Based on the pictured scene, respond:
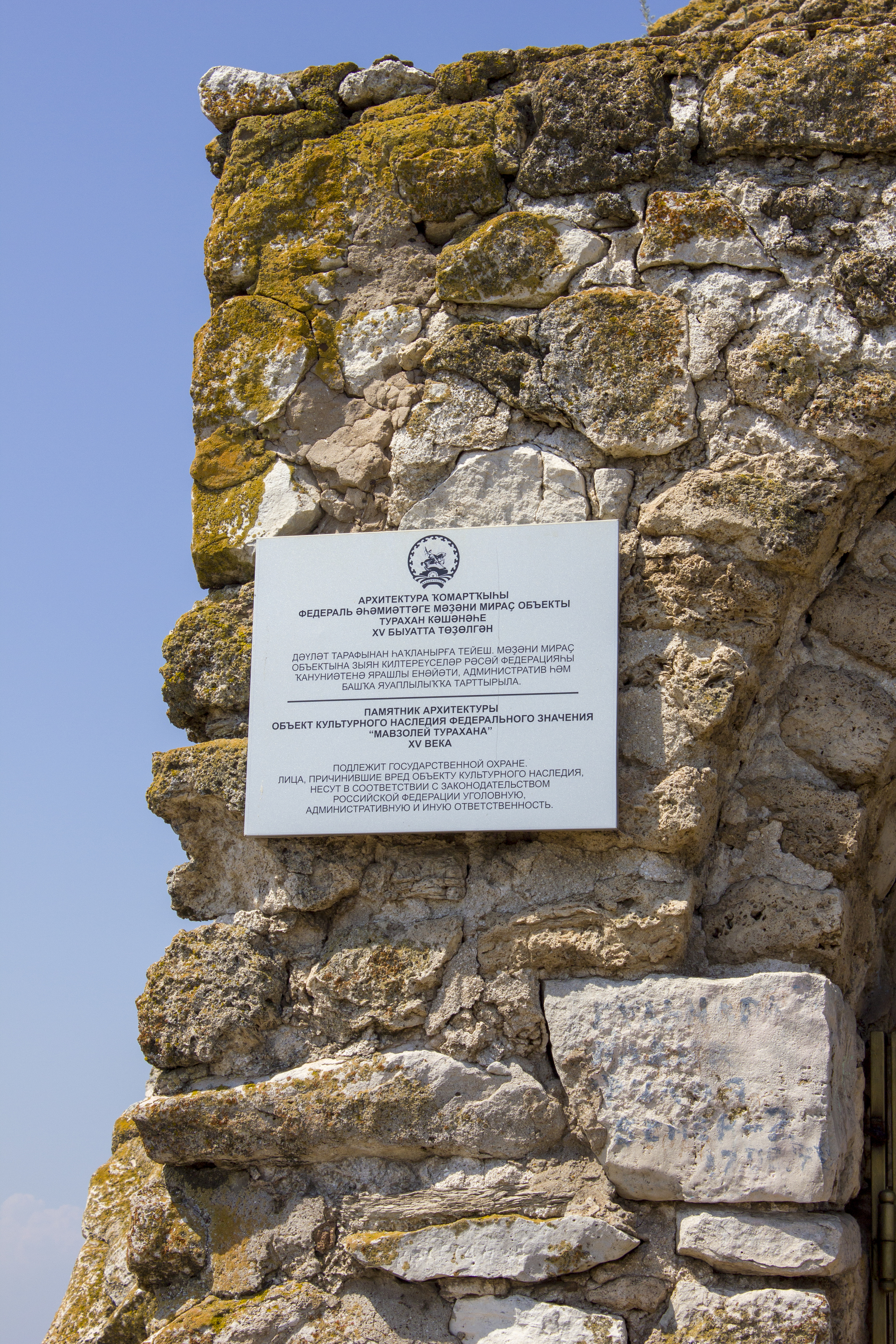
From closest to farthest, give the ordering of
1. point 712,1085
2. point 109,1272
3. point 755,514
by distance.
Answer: point 712,1085, point 755,514, point 109,1272

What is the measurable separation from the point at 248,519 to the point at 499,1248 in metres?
1.64

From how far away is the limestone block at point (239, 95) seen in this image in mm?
3199

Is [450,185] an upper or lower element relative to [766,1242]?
upper

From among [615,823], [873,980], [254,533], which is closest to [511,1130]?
[615,823]

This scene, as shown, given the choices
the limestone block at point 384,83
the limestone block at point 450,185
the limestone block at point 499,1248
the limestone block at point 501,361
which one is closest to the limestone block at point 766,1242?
the limestone block at point 499,1248

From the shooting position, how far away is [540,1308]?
90.6 inches

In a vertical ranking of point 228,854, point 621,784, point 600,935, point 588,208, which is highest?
point 588,208

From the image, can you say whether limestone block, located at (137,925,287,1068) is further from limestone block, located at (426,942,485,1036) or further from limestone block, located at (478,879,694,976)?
limestone block, located at (478,879,694,976)

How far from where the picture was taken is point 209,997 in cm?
261

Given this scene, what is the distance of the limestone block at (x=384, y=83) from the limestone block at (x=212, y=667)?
1.29 metres

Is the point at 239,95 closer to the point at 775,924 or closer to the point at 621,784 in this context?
the point at 621,784

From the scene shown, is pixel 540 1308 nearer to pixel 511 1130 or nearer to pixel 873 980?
pixel 511 1130

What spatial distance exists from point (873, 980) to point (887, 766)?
1.94 feet

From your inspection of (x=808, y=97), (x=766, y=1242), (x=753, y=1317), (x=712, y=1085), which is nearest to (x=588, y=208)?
(x=808, y=97)
